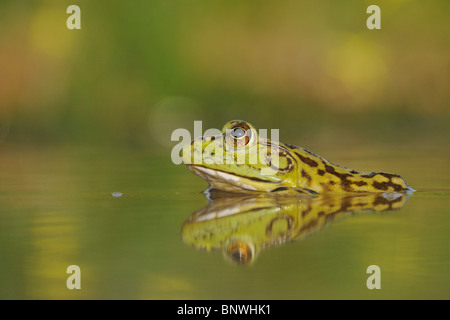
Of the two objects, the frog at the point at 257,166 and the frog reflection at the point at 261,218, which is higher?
the frog at the point at 257,166

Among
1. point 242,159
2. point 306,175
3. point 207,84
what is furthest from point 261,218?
point 207,84

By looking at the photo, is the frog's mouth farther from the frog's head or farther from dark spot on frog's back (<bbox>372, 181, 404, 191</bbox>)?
dark spot on frog's back (<bbox>372, 181, 404, 191</bbox>)

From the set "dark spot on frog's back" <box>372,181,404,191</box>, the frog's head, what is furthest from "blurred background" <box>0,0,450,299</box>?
the frog's head

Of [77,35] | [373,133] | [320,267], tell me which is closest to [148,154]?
[77,35]

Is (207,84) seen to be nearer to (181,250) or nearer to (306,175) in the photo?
(306,175)

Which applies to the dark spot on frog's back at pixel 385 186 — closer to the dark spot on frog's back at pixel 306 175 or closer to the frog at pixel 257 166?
the frog at pixel 257 166

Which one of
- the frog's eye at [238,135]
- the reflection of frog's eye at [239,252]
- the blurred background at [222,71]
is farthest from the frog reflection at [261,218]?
the blurred background at [222,71]

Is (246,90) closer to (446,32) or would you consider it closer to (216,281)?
(446,32)
